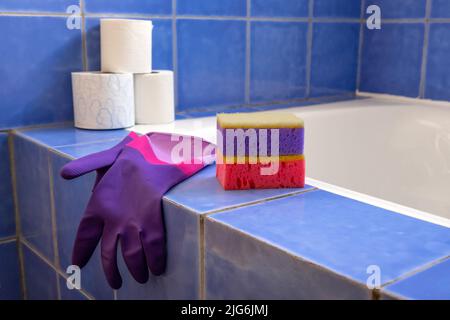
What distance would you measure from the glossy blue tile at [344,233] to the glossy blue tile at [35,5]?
0.63 metres

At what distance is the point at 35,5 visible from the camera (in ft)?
3.32

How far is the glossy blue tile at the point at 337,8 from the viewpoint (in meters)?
1.45

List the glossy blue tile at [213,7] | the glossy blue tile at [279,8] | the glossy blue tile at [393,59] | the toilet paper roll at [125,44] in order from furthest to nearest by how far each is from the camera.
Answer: the glossy blue tile at [393,59]
the glossy blue tile at [279,8]
the glossy blue tile at [213,7]
the toilet paper roll at [125,44]

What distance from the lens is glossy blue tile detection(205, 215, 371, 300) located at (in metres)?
0.47

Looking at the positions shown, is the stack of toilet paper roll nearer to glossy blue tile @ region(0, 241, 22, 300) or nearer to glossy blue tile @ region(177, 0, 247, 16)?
glossy blue tile @ region(177, 0, 247, 16)

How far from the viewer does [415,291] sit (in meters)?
0.43

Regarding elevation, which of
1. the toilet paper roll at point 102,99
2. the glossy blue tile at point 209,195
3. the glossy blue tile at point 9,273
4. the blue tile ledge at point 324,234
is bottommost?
the glossy blue tile at point 9,273

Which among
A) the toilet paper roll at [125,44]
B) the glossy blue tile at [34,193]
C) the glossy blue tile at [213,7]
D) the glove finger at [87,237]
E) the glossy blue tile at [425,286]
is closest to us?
the glossy blue tile at [425,286]

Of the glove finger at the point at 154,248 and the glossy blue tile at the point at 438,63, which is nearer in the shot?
the glove finger at the point at 154,248

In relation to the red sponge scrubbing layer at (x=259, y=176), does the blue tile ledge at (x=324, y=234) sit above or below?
below

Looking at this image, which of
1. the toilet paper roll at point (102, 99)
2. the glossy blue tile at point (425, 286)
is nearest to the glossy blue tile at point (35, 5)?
the toilet paper roll at point (102, 99)

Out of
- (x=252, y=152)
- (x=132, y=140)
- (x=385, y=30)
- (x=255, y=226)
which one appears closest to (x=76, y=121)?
(x=132, y=140)

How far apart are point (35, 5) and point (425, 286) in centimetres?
86

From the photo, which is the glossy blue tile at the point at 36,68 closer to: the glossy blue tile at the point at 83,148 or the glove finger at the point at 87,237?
the glossy blue tile at the point at 83,148
